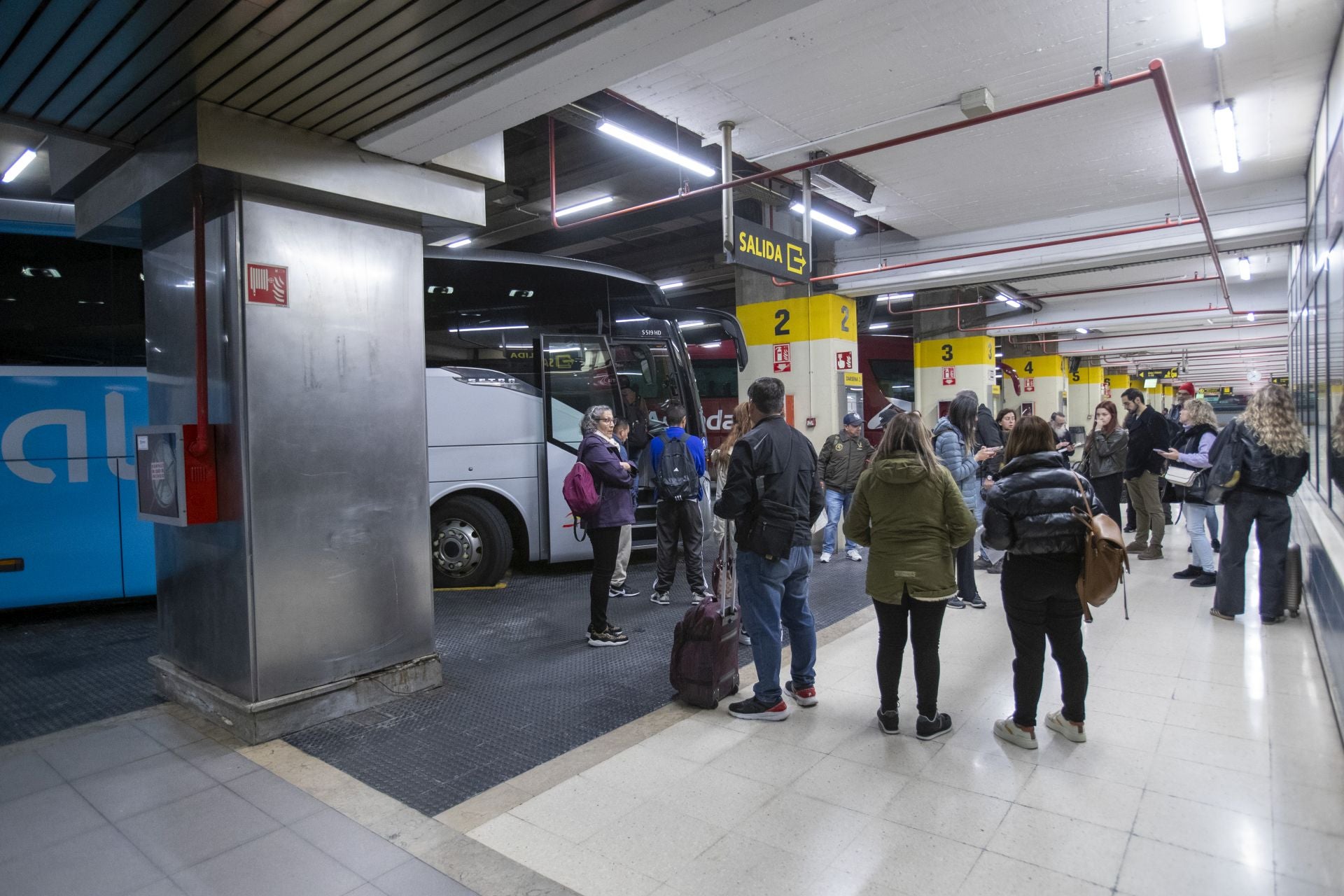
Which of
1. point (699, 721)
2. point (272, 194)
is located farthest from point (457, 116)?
point (699, 721)

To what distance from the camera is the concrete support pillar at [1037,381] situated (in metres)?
20.6

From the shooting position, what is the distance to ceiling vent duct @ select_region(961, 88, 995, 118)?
5.24 metres

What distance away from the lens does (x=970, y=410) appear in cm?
561

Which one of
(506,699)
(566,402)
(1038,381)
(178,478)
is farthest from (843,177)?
(1038,381)

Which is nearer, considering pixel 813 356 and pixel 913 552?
pixel 913 552

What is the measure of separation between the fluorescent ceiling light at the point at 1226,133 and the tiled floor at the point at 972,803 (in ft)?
13.1

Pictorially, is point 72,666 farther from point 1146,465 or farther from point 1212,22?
point 1146,465

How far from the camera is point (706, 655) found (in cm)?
387

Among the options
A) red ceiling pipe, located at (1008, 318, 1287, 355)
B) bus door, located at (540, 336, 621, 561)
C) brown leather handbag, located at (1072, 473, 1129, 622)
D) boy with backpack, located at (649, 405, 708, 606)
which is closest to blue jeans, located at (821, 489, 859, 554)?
boy with backpack, located at (649, 405, 708, 606)

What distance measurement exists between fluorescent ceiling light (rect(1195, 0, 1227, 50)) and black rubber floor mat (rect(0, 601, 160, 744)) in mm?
6822

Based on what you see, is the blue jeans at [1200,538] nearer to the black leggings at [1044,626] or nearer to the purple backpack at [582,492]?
the black leggings at [1044,626]

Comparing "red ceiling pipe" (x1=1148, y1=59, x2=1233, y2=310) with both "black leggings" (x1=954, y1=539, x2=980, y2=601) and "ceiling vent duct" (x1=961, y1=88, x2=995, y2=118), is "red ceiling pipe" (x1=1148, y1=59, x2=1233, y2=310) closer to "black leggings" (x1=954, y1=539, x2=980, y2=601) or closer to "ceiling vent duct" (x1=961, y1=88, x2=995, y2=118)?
"ceiling vent duct" (x1=961, y1=88, x2=995, y2=118)

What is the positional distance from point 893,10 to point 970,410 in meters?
2.77

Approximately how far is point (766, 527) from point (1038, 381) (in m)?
19.8
